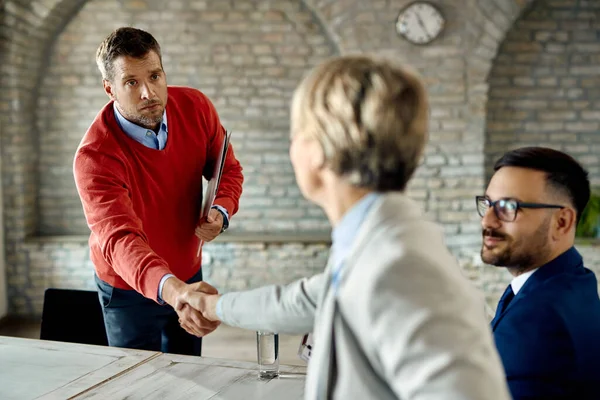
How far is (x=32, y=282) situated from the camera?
5273 millimetres

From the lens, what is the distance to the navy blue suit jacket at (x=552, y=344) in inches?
54.2

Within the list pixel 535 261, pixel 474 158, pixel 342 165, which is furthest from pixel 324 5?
pixel 342 165

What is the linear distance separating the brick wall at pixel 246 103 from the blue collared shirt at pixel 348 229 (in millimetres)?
4053

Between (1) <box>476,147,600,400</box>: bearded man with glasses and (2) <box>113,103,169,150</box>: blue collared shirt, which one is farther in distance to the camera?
(2) <box>113,103,169,150</box>: blue collared shirt

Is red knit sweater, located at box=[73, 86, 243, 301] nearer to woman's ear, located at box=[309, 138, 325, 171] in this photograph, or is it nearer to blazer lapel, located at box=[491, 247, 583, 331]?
blazer lapel, located at box=[491, 247, 583, 331]

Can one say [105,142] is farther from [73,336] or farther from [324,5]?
[324,5]

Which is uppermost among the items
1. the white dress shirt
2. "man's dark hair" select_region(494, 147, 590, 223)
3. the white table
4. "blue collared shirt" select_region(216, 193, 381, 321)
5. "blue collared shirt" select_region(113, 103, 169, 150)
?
"blue collared shirt" select_region(113, 103, 169, 150)

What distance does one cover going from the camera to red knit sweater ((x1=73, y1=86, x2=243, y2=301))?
219 cm

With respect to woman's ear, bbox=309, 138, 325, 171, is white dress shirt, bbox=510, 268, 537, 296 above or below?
below

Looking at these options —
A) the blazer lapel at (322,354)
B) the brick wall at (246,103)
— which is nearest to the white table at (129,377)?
the blazer lapel at (322,354)

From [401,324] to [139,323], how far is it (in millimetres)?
1703

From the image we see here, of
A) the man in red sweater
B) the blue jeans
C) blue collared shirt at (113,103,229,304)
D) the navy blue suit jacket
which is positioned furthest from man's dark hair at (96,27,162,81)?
the navy blue suit jacket

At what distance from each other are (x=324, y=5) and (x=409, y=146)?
4.17 meters

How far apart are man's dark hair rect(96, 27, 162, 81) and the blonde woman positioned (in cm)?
138
